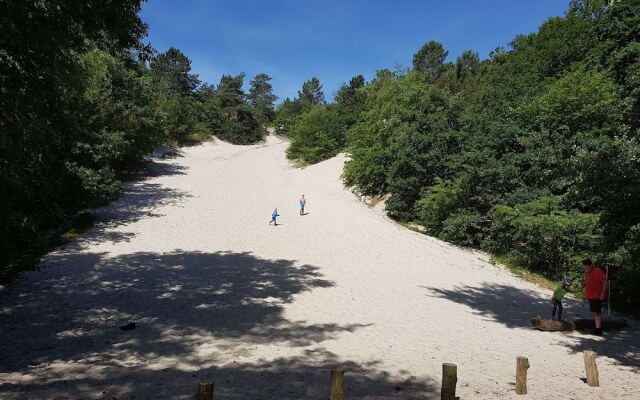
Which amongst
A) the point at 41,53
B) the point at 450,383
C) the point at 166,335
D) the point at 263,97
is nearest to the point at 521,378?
the point at 450,383

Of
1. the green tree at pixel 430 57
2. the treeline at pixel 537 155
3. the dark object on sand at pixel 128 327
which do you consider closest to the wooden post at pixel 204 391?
the dark object on sand at pixel 128 327

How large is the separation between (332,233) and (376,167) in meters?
10.5

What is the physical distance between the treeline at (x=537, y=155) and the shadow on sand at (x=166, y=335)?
708cm

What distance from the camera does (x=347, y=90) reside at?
185ft

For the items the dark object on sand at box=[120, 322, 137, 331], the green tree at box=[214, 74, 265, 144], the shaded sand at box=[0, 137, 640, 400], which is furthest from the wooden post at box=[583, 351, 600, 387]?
the green tree at box=[214, 74, 265, 144]

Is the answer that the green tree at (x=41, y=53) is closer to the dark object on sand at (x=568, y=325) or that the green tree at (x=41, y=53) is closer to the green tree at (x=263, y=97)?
the dark object on sand at (x=568, y=325)

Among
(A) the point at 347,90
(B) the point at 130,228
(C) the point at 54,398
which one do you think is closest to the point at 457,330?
(C) the point at 54,398

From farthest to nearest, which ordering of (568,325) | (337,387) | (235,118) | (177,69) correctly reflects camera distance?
(235,118) < (177,69) < (568,325) < (337,387)

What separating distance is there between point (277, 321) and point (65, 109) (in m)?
7.43

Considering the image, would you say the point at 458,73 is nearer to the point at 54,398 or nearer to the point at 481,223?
the point at 481,223

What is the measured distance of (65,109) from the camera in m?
9.27

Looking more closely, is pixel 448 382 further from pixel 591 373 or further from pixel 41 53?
pixel 41 53

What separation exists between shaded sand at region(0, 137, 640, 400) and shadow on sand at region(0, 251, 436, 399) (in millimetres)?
42

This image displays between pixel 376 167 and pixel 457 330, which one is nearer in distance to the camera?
pixel 457 330
